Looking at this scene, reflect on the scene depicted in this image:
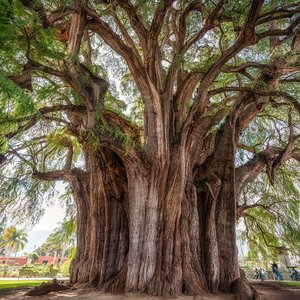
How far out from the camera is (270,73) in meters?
4.77

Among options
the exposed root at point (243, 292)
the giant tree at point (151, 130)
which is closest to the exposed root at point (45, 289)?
the giant tree at point (151, 130)

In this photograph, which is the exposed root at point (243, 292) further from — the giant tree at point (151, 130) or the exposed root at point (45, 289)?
the exposed root at point (45, 289)

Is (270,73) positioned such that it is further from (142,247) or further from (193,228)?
(142,247)

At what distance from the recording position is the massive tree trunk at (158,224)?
4270 millimetres

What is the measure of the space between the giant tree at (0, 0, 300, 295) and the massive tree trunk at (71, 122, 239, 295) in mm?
22

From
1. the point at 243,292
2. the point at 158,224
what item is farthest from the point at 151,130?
the point at 243,292

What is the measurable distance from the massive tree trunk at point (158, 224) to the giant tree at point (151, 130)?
0.07 feet

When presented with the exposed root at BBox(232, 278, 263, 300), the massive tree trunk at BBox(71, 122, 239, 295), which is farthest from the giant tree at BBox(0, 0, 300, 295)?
the exposed root at BBox(232, 278, 263, 300)

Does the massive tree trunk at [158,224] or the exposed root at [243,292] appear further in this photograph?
the massive tree trunk at [158,224]

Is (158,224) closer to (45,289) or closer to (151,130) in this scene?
(151,130)

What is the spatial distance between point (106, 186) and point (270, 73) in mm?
4017

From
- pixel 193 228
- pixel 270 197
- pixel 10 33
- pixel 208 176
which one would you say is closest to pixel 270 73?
pixel 208 176

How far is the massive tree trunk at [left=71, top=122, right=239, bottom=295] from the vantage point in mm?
4270

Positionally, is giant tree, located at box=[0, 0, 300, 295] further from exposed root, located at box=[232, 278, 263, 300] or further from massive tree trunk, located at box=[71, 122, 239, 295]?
exposed root, located at box=[232, 278, 263, 300]
